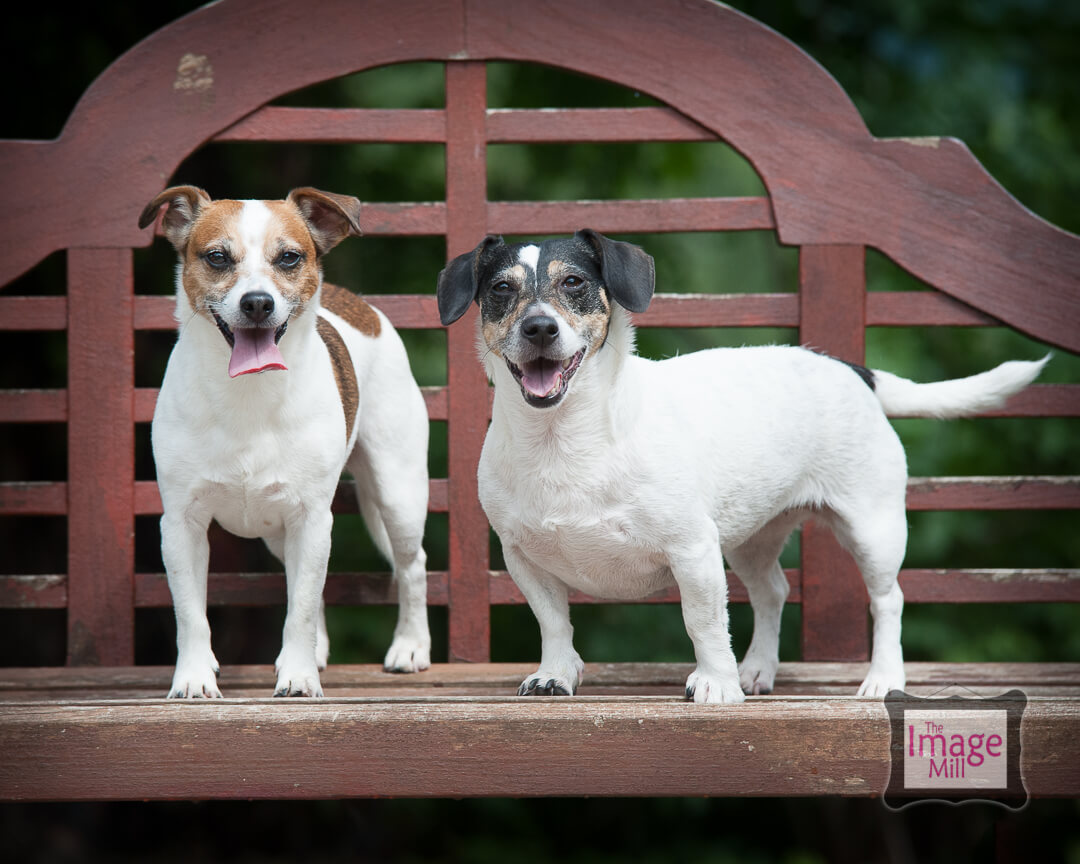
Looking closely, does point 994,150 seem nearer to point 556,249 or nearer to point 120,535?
point 556,249

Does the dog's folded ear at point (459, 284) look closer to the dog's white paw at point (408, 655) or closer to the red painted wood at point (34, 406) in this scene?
the dog's white paw at point (408, 655)

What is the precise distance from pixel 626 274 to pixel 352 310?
131 cm

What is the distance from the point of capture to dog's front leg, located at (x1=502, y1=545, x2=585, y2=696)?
341 cm

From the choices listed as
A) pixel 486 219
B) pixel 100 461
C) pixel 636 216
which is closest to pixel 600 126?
pixel 636 216

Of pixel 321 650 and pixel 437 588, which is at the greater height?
pixel 437 588

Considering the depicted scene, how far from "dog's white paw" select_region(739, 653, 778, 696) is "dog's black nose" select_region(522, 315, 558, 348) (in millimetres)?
1365

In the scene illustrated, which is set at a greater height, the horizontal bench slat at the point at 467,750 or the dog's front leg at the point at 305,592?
the dog's front leg at the point at 305,592

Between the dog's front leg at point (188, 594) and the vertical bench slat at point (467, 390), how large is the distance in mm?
1079

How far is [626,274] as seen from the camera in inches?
123

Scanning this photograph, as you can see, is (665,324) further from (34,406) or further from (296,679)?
(34,406)

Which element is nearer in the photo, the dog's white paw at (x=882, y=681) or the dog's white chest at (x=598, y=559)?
the dog's white chest at (x=598, y=559)

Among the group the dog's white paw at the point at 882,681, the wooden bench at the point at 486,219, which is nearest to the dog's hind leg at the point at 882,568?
the dog's white paw at the point at 882,681

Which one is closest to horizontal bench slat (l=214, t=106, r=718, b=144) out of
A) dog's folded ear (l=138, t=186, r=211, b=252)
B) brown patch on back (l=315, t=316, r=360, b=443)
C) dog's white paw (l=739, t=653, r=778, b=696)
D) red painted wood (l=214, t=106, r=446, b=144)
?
red painted wood (l=214, t=106, r=446, b=144)

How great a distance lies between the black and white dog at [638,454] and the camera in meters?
3.13
